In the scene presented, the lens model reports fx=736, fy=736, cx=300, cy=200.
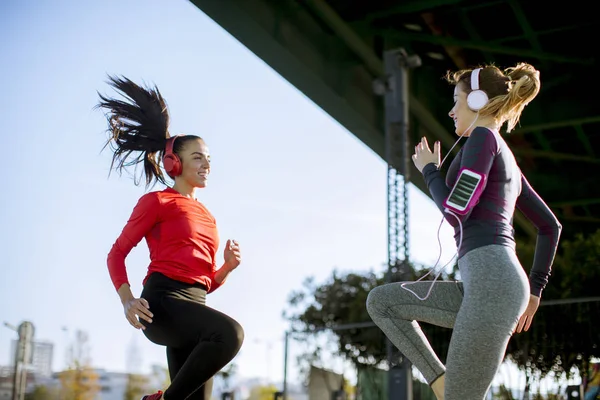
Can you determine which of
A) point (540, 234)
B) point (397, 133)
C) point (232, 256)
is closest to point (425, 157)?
point (540, 234)

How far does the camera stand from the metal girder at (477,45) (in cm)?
1204

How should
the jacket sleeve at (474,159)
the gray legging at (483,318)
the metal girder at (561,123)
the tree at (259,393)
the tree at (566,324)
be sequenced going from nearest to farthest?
the gray legging at (483,318) → the jacket sleeve at (474,159) → the tree at (566,324) → the metal girder at (561,123) → the tree at (259,393)

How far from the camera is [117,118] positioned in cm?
373

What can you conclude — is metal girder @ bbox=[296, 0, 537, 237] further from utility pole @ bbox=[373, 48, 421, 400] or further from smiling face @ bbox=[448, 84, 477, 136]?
smiling face @ bbox=[448, 84, 477, 136]

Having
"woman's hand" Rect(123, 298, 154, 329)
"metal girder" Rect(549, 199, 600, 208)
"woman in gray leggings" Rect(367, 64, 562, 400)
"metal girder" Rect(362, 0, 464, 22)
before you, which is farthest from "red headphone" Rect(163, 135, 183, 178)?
"metal girder" Rect(549, 199, 600, 208)

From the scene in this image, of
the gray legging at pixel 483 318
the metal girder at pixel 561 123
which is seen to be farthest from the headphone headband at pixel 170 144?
the metal girder at pixel 561 123

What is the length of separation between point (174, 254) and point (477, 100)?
4.83 ft

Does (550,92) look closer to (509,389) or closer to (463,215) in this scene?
(509,389)

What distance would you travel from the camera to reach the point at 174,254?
3297 mm

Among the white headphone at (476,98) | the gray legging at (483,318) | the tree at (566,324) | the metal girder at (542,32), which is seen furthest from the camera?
the tree at (566,324)

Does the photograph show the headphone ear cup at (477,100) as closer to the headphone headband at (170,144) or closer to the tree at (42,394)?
the headphone headband at (170,144)

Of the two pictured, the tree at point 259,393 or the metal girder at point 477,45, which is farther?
the tree at point 259,393

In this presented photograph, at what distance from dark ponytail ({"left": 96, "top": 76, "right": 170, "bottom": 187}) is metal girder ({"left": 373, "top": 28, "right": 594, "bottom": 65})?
8.90 meters

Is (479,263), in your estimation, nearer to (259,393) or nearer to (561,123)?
(561,123)
